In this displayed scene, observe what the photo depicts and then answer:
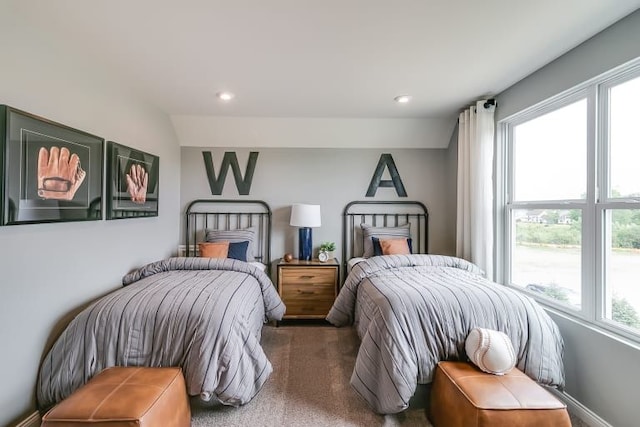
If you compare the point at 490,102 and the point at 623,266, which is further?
the point at 490,102

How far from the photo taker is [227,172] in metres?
3.79

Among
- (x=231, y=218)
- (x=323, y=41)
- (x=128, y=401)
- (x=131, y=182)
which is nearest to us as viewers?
(x=128, y=401)

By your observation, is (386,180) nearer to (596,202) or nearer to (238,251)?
(238,251)

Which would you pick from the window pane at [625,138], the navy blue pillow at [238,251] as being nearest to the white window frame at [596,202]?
the window pane at [625,138]

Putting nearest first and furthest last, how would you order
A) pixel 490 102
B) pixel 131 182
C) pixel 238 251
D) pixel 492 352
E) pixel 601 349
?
pixel 492 352 → pixel 601 349 → pixel 131 182 → pixel 490 102 → pixel 238 251

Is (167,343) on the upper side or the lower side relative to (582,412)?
upper

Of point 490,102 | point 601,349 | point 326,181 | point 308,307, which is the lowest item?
point 308,307

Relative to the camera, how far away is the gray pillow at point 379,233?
350 centimetres

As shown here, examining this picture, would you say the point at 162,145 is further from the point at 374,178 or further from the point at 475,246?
the point at 475,246

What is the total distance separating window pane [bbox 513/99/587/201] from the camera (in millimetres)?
2084

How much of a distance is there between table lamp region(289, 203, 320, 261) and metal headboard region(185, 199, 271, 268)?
17.2 inches

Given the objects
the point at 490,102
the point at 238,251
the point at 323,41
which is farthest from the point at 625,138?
the point at 238,251

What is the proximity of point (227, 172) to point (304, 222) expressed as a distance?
49.2 inches

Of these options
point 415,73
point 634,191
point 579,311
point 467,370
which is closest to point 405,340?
point 467,370
